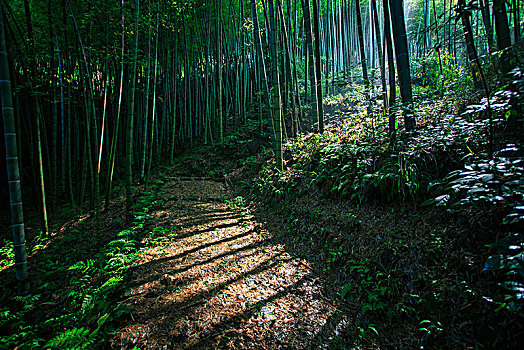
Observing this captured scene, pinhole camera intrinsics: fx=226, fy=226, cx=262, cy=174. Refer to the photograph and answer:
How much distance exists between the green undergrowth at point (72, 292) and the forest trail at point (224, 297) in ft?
0.48

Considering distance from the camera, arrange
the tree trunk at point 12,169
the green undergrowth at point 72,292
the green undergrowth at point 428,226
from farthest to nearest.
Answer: the tree trunk at point 12,169, the green undergrowth at point 72,292, the green undergrowth at point 428,226

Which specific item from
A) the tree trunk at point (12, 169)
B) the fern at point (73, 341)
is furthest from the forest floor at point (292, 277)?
the tree trunk at point (12, 169)

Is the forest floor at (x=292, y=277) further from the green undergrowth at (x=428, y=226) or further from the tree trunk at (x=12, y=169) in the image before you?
A: the tree trunk at (x=12, y=169)

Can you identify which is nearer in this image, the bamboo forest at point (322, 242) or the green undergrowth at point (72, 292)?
the bamboo forest at point (322, 242)

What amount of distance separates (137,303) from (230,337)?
79cm

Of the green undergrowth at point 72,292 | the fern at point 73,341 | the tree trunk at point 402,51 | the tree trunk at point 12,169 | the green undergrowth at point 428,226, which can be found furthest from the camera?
the tree trunk at point 402,51

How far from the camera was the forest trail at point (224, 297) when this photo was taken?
1427 mm

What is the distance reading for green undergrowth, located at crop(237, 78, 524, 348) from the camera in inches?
48.9

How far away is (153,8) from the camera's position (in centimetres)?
498

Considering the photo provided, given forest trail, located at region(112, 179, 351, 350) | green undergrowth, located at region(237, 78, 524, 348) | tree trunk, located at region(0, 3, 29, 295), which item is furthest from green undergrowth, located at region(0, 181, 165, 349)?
green undergrowth, located at region(237, 78, 524, 348)

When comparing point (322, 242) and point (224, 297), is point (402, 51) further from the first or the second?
point (224, 297)

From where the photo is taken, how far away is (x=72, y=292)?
2.04m

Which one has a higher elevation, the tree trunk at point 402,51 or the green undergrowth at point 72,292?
the tree trunk at point 402,51

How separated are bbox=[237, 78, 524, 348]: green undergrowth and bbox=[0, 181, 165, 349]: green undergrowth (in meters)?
1.79
